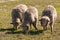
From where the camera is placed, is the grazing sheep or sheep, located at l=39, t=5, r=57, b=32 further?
the grazing sheep

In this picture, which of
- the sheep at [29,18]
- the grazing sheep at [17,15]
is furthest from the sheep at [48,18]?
the grazing sheep at [17,15]

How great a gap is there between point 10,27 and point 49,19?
402 centimetres

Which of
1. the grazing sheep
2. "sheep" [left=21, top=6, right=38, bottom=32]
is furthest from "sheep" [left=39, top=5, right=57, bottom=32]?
the grazing sheep

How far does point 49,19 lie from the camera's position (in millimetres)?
19500

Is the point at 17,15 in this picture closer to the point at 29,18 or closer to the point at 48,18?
the point at 29,18

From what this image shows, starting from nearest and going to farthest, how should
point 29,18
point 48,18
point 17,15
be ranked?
point 48,18 → point 29,18 → point 17,15

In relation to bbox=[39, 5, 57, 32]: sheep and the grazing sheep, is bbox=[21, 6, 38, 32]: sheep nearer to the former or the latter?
bbox=[39, 5, 57, 32]: sheep

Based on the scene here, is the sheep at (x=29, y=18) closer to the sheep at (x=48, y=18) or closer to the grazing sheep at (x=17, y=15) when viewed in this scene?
the sheep at (x=48, y=18)

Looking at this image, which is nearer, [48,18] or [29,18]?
[48,18]

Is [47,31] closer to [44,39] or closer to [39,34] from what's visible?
[39,34]

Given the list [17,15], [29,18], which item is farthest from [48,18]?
[17,15]

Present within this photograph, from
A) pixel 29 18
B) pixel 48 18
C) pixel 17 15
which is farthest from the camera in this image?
pixel 17 15

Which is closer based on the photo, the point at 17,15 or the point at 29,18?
the point at 29,18

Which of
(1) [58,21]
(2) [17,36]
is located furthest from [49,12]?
(1) [58,21]
